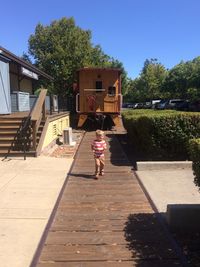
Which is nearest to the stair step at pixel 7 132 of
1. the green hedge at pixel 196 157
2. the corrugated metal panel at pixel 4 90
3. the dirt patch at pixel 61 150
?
the dirt patch at pixel 61 150

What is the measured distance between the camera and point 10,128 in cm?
1382

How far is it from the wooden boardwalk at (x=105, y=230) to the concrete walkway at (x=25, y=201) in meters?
0.21

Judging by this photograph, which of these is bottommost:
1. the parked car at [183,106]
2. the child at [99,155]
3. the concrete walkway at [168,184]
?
the parked car at [183,106]

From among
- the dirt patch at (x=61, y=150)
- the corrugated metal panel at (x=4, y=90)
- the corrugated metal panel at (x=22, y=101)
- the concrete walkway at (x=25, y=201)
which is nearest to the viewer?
the concrete walkway at (x=25, y=201)

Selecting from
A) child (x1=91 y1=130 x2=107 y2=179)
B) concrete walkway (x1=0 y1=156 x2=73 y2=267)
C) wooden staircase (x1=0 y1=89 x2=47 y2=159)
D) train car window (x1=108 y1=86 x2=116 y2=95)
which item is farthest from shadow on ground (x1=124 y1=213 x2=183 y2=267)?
train car window (x1=108 y1=86 x2=116 y2=95)

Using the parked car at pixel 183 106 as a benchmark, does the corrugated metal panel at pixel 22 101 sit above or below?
above

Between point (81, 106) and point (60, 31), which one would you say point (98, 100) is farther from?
Answer: point (60, 31)

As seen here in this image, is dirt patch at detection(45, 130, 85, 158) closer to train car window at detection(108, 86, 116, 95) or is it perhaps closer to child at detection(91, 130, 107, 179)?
child at detection(91, 130, 107, 179)

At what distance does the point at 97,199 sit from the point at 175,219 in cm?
209

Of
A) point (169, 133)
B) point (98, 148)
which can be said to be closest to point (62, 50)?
point (169, 133)

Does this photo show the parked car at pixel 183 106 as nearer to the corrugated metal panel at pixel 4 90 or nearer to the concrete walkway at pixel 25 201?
the corrugated metal panel at pixel 4 90

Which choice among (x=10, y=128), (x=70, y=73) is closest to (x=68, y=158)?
(x=10, y=128)

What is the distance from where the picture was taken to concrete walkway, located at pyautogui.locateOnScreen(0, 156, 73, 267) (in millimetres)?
5230

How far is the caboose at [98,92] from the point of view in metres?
22.9
